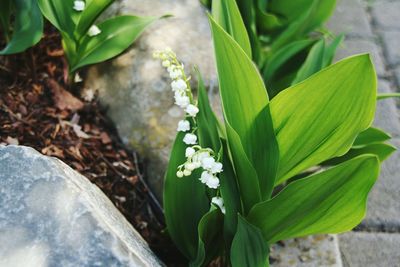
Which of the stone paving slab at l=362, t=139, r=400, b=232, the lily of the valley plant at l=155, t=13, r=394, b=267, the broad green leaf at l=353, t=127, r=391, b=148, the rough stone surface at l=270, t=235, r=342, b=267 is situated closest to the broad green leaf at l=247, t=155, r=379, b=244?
the lily of the valley plant at l=155, t=13, r=394, b=267

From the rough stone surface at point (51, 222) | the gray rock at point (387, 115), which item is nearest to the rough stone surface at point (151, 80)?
the rough stone surface at point (51, 222)

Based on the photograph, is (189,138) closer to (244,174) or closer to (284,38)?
(244,174)

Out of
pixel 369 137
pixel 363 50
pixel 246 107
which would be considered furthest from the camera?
pixel 363 50

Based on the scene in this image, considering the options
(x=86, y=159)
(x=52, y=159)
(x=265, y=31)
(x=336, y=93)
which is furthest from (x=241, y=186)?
(x=265, y=31)

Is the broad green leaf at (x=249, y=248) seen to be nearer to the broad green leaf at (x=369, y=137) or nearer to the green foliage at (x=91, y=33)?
the broad green leaf at (x=369, y=137)

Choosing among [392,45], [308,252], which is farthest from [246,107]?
[392,45]

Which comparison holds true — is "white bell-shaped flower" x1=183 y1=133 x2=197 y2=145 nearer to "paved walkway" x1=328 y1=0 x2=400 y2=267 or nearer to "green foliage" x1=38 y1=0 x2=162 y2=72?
"green foliage" x1=38 y1=0 x2=162 y2=72
